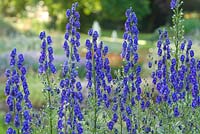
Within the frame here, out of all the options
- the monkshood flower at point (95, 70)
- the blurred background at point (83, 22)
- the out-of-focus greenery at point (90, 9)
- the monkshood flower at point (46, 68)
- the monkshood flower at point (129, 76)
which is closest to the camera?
the monkshood flower at point (46, 68)

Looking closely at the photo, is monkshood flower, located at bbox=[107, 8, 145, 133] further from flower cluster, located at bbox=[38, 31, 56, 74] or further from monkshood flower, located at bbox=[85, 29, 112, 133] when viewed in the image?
flower cluster, located at bbox=[38, 31, 56, 74]

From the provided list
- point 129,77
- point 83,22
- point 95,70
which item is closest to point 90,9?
point 83,22

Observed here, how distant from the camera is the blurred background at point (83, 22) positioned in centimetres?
1920

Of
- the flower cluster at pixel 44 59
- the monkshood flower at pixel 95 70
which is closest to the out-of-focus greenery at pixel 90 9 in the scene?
the monkshood flower at pixel 95 70

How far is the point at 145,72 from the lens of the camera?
1223 centimetres

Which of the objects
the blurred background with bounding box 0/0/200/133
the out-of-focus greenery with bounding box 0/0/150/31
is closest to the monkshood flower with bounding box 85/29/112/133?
the blurred background with bounding box 0/0/200/133

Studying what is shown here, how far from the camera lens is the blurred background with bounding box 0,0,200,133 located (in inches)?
756

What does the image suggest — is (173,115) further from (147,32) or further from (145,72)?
(147,32)

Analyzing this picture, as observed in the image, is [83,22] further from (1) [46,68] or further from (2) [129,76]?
(1) [46,68]

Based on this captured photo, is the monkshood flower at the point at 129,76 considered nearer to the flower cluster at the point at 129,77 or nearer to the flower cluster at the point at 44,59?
the flower cluster at the point at 129,77

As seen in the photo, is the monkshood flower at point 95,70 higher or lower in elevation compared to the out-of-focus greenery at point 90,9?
lower

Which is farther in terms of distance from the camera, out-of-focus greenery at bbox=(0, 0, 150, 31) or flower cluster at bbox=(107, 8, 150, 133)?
out-of-focus greenery at bbox=(0, 0, 150, 31)

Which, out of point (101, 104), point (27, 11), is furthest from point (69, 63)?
point (27, 11)

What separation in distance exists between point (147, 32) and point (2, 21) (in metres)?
13.0
